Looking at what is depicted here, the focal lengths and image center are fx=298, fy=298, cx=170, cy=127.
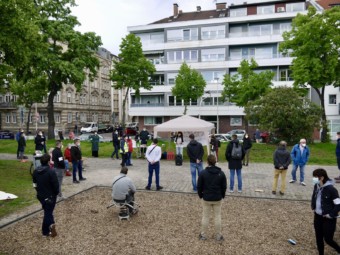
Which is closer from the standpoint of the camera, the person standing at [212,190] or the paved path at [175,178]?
the person standing at [212,190]

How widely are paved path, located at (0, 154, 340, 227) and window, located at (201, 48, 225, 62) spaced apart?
3065 cm

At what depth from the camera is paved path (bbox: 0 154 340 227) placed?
11.3m

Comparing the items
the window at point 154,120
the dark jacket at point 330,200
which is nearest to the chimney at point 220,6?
the window at point 154,120

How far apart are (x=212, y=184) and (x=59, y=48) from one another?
28409mm

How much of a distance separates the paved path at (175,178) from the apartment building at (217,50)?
28896mm

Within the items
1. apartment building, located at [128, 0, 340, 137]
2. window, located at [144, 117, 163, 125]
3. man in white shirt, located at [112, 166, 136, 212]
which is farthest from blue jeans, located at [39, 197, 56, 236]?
window, located at [144, 117, 163, 125]

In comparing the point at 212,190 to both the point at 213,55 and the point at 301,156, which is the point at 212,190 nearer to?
the point at 301,156

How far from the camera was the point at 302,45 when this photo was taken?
89.6 ft

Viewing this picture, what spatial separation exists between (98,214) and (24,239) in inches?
90.0

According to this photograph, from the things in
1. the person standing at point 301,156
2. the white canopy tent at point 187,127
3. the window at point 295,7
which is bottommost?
the person standing at point 301,156

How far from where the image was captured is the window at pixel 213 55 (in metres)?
46.2

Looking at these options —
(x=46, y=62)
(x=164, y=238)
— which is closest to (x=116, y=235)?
(x=164, y=238)

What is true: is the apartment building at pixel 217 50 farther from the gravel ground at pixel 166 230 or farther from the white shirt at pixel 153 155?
the gravel ground at pixel 166 230

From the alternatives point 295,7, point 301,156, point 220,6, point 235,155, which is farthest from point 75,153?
point 220,6
